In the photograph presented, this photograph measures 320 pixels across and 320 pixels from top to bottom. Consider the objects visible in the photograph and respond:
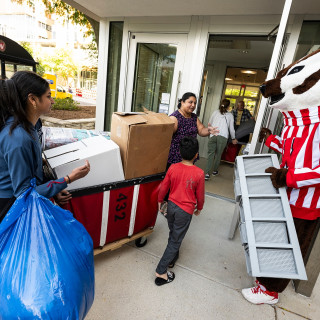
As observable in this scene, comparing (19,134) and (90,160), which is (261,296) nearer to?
(90,160)

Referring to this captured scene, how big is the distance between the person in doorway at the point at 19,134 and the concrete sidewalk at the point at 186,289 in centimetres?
104

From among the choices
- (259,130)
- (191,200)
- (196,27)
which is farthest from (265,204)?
(196,27)

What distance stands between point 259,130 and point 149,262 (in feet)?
5.45

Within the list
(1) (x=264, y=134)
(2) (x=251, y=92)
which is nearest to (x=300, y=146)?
(1) (x=264, y=134)

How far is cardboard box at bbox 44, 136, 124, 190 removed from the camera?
146 centimetres

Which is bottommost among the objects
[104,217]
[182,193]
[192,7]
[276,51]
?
[104,217]

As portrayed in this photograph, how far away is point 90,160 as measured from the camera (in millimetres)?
1520

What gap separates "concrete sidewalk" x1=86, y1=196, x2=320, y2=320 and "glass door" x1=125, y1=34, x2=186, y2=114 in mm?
2368

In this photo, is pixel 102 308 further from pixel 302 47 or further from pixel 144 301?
pixel 302 47

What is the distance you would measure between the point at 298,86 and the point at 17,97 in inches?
67.2

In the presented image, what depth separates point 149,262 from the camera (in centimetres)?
204

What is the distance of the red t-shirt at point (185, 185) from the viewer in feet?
5.36

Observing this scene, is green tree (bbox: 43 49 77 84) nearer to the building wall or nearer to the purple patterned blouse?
the building wall

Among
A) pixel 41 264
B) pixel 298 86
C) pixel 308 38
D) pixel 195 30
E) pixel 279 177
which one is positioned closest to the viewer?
pixel 41 264
